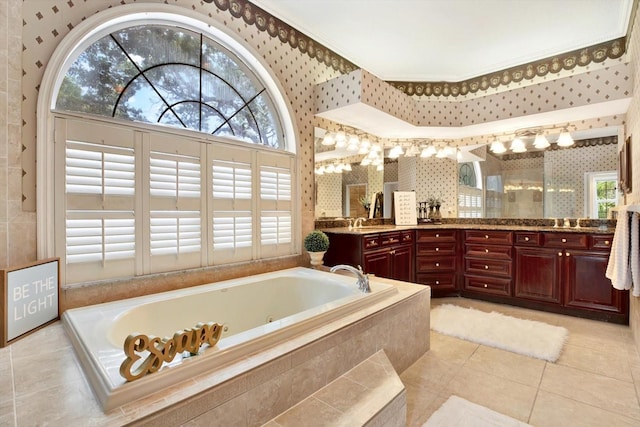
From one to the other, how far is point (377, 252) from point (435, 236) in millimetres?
1092

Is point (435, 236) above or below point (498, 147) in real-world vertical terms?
below

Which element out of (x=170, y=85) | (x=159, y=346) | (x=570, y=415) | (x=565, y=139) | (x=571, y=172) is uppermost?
(x=170, y=85)

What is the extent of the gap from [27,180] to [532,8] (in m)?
4.19

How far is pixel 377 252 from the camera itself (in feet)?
11.1

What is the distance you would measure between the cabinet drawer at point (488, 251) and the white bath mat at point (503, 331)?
719mm

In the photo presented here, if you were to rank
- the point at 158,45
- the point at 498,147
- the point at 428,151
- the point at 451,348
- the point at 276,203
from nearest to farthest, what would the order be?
the point at 158,45 → the point at 451,348 → the point at 276,203 → the point at 498,147 → the point at 428,151

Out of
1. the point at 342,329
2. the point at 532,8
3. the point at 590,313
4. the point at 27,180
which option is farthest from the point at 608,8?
the point at 27,180

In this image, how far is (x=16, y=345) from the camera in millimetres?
1518

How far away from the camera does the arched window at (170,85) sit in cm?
217

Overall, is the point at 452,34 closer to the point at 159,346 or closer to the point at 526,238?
the point at 526,238

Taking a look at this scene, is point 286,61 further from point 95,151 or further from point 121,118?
point 95,151

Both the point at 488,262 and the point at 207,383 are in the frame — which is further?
the point at 488,262

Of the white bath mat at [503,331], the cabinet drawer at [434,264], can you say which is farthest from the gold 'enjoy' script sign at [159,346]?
the cabinet drawer at [434,264]

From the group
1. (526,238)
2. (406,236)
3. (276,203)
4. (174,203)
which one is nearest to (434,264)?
(406,236)
